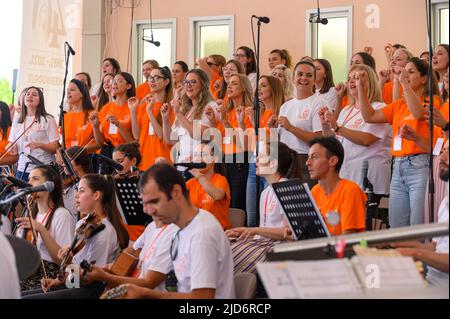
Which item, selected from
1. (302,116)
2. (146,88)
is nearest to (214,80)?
(146,88)

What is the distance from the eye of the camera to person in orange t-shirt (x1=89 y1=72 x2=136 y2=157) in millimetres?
7285

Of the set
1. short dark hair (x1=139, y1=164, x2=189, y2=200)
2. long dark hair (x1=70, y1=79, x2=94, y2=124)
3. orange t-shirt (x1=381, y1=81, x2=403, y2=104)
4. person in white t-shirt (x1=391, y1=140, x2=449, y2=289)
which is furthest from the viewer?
long dark hair (x1=70, y1=79, x2=94, y2=124)

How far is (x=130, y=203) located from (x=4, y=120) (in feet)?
10.4

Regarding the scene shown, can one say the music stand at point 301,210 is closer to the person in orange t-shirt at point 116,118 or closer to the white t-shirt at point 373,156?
the white t-shirt at point 373,156

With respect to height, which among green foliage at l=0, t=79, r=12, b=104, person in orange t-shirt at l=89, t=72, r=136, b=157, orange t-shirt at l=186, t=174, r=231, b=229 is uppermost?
green foliage at l=0, t=79, r=12, b=104

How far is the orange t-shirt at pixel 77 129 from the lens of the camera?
24.6ft

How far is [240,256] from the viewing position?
14.6 feet

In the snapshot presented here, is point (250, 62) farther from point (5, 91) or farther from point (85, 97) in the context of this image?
point (5, 91)

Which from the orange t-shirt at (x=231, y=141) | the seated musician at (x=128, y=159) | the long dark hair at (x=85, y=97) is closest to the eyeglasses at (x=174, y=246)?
the seated musician at (x=128, y=159)

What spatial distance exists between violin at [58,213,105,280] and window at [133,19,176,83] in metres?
6.46

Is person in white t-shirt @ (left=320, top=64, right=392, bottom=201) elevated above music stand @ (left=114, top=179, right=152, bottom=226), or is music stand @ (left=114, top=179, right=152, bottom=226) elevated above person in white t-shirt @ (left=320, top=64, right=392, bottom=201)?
person in white t-shirt @ (left=320, top=64, right=392, bottom=201)

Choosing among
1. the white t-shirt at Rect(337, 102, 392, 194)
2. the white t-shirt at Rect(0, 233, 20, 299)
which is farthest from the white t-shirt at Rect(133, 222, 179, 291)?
the white t-shirt at Rect(337, 102, 392, 194)

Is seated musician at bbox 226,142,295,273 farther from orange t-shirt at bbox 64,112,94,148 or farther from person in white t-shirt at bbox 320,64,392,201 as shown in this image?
orange t-shirt at bbox 64,112,94,148

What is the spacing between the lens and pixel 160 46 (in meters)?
11.3
